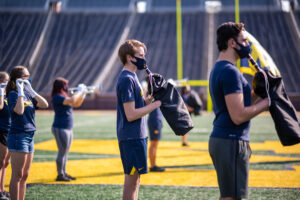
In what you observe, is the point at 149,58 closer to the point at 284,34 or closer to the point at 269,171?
the point at 284,34

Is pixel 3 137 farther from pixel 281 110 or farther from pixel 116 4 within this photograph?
pixel 116 4

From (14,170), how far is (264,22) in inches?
1446

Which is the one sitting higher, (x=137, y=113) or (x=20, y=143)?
(x=137, y=113)

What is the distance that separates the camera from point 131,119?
123 inches

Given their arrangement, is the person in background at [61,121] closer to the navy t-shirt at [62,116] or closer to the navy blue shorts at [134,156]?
the navy t-shirt at [62,116]

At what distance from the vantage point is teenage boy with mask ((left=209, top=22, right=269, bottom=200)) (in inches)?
102

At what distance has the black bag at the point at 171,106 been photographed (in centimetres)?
303

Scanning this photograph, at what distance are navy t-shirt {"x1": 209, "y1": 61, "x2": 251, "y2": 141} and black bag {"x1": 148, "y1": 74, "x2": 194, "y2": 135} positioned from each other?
0.36 metres

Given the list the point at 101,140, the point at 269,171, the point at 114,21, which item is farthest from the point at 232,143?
the point at 114,21

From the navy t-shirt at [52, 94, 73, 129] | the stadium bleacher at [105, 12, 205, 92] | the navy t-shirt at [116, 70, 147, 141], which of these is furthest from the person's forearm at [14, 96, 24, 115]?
the stadium bleacher at [105, 12, 205, 92]

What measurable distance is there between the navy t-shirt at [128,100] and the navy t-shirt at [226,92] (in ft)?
2.40

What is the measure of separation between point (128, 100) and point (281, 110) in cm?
122

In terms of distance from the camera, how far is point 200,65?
111 ft

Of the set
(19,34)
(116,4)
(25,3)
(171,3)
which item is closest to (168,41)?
(171,3)
